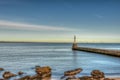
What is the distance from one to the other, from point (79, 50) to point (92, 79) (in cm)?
7568

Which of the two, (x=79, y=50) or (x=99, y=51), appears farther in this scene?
(x=79, y=50)

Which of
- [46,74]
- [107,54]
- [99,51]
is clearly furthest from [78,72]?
[99,51]

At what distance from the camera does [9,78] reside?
2806 centimetres

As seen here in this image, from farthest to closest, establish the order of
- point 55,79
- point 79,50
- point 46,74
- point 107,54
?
1. point 79,50
2. point 107,54
3. point 46,74
4. point 55,79

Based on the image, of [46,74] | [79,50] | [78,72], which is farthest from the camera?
[79,50]

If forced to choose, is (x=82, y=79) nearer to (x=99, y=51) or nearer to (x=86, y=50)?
(x=99, y=51)

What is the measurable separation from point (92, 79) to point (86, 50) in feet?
221

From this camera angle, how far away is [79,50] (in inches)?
3942

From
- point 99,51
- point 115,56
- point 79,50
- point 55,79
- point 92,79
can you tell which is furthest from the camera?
point 79,50

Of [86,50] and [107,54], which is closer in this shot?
[107,54]

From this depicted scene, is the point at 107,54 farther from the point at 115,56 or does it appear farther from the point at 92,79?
the point at 92,79

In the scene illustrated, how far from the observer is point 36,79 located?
25.5m

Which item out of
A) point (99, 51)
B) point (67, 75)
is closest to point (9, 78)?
point (67, 75)

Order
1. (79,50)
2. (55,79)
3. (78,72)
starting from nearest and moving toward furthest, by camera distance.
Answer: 1. (55,79)
2. (78,72)
3. (79,50)
